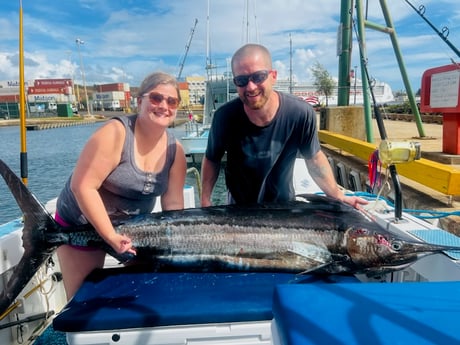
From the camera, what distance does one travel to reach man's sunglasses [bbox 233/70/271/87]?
2.42 meters

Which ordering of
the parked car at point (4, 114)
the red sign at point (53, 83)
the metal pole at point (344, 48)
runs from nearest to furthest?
the metal pole at point (344, 48) < the parked car at point (4, 114) < the red sign at point (53, 83)

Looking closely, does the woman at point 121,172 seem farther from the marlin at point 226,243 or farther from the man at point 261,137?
the man at point 261,137

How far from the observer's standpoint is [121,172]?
6.70ft

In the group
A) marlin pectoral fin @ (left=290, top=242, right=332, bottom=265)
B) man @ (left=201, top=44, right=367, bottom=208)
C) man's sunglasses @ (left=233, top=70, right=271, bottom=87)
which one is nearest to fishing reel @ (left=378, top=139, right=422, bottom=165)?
man @ (left=201, top=44, right=367, bottom=208)

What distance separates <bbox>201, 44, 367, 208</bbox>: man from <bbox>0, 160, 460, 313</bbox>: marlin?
0.60m

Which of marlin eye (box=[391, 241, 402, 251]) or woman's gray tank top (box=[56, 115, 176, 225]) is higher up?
woman's gray tank top (box=[56, 115, 176, 225])

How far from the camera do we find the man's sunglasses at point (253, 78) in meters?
2.42

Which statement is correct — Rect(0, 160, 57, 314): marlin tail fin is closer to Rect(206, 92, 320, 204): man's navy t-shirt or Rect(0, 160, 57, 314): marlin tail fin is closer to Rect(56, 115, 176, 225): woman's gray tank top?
Rect(56, 115, 176, 225): woman's gray tank top

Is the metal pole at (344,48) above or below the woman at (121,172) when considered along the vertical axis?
above

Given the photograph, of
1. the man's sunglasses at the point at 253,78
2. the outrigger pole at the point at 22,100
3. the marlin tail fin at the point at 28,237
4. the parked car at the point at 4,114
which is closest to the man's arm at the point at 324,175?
the man's sunglasses at the point at 253,78

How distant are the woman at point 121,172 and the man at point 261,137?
1.66 feet

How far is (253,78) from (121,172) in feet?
3.55

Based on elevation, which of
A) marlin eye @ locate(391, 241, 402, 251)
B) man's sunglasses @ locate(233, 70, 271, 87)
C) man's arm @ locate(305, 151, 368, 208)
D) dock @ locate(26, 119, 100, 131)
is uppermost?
dock @ locate(26, 119, 100, 131)

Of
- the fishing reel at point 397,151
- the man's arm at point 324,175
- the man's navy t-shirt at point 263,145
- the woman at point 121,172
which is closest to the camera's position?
the woman at point 121,172
